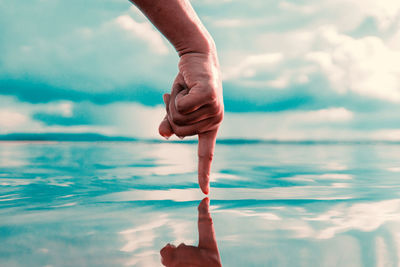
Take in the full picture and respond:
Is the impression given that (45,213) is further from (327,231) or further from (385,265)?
(385,265)

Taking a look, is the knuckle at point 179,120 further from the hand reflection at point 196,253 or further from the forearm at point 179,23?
the hand reflection at point 196,253

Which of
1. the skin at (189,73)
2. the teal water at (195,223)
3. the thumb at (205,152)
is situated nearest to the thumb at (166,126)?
the skin at (189,73)

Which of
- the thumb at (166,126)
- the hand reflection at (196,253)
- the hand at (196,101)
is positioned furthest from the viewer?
the thumb at (166,126)

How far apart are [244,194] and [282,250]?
88 centimetres

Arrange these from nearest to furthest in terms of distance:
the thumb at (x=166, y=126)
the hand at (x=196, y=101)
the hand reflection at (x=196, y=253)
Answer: the hand reflection at (x=196, y=253)
the hand at (x=196, y=101)
the thumb at (x=166, y=126)

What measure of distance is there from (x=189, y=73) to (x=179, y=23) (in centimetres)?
18

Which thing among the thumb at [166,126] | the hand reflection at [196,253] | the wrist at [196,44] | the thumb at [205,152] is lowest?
the hand reflection at [196,253]

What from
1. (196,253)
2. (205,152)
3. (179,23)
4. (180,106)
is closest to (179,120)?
(180,106)

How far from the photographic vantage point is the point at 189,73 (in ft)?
3.60

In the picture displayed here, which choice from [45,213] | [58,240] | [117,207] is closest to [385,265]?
[58,240]

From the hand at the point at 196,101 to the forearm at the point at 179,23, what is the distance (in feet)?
0.11

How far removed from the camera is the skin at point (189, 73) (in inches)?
41.3

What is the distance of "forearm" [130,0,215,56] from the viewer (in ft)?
3.61

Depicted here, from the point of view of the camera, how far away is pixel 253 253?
0.91 meters
